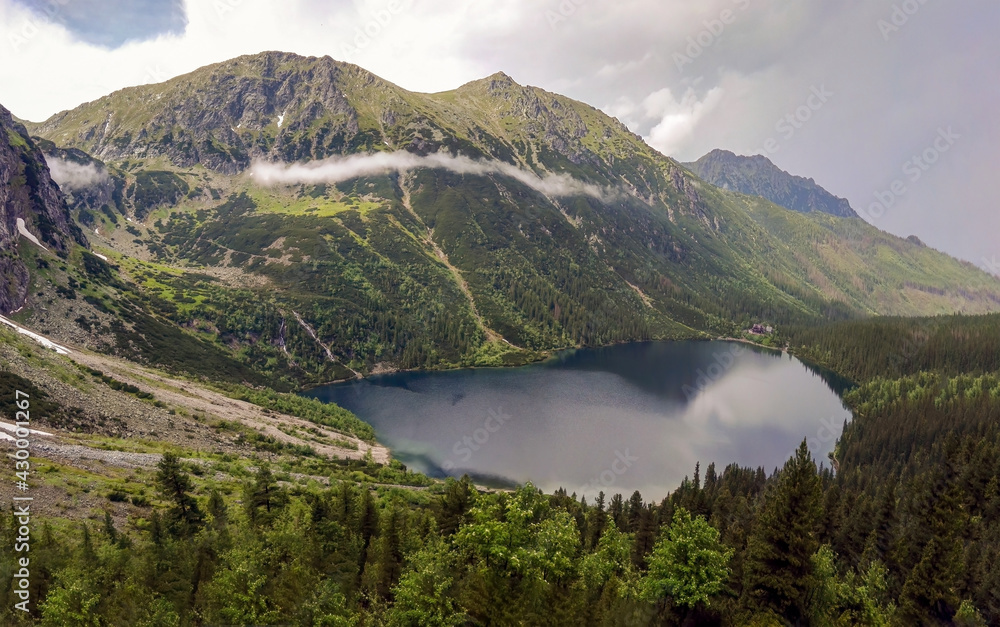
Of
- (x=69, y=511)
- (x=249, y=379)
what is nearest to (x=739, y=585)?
(x=69, y=511)

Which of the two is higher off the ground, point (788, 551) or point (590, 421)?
point (590, 421)

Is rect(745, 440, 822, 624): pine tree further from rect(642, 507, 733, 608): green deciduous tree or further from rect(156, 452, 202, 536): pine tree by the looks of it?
rect(156, 452, 202, 536): pine tree

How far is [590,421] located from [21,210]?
6415 inches

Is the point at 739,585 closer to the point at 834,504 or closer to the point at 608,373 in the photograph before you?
the point at 834,504

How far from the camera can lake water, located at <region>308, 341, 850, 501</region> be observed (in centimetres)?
10419

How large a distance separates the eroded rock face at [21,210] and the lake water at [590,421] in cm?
7767

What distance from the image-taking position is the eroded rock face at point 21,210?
346ft

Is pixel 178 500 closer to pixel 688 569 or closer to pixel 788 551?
pixel 688 569

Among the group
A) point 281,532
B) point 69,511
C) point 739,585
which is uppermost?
point 739,585

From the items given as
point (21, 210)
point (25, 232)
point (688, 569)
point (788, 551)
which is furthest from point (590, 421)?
point (21, 210)

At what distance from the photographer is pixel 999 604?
1678 inches

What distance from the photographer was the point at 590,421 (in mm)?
130875

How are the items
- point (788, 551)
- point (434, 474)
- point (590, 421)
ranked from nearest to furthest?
1. point (788, 551)
2. point (434, 474)
3. point (590, 421)

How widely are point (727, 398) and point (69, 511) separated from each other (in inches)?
6675
